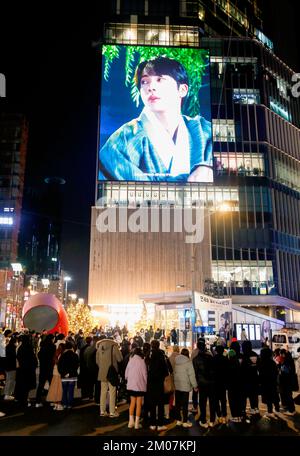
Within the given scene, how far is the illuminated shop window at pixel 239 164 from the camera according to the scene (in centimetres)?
5003

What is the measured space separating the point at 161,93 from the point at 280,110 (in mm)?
17235

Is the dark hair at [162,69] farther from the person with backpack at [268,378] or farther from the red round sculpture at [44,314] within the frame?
the person with backpack at [268,378]

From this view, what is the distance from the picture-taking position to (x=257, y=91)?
5312cm

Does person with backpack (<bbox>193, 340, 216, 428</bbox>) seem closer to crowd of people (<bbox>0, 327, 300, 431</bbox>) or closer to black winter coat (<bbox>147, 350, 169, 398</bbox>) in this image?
crowd of people (<bbox>0, 327, 300, 431</bbox>)

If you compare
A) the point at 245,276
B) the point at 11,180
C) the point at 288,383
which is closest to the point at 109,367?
the point at 288,383

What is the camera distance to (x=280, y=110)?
181 ft

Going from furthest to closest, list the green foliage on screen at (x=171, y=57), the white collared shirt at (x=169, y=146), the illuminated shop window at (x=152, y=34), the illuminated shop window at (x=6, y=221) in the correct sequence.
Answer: the illuminated shop window at (x=6, y=221), the illuminated shop window at (x=152, y=34), the green foliage on screen at (x=171, y=57), the white collared shirt at (x=169, y=146)

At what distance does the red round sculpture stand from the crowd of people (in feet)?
12.6

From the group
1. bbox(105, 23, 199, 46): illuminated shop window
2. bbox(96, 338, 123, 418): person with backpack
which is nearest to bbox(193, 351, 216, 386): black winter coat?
bbox(96, 338, 123, 418): person with backpack

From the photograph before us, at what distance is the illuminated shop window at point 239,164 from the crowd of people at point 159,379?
134 feet

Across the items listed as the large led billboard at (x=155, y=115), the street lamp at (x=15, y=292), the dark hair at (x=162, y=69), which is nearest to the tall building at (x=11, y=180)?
the street lamp at (x=15, y=292)

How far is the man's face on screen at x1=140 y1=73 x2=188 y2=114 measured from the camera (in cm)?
4956

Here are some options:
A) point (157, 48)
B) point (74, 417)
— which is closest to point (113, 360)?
Result: point (74, 417)
